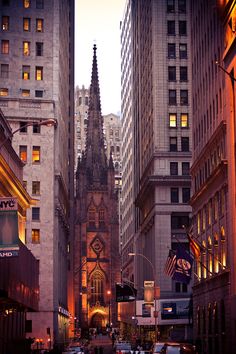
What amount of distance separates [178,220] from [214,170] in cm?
4267

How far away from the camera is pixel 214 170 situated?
64500mm

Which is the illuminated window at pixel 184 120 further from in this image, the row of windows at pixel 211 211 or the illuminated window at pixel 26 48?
the row of windows at pixel 211 211

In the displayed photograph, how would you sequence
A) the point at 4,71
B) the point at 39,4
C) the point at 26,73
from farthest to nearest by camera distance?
the point at 39,4 → the point at 26,73 → the point at 4,71

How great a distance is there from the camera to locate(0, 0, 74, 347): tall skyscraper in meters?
91.2

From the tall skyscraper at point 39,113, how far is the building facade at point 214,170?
21.0 m

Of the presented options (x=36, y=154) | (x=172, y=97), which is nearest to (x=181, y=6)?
(x=172, y=97)

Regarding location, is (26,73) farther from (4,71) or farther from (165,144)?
(165,144)

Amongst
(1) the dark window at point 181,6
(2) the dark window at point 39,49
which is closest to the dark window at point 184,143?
(1) the dark window at point 181,6

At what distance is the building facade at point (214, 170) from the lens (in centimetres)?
5744

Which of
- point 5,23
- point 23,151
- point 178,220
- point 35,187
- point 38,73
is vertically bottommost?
point 178,220

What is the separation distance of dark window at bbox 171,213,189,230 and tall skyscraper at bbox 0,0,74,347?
54.3ft

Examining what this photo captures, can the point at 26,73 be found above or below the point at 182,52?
below

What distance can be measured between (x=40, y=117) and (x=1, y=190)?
42780 mm

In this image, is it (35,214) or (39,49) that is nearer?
(35,214)
